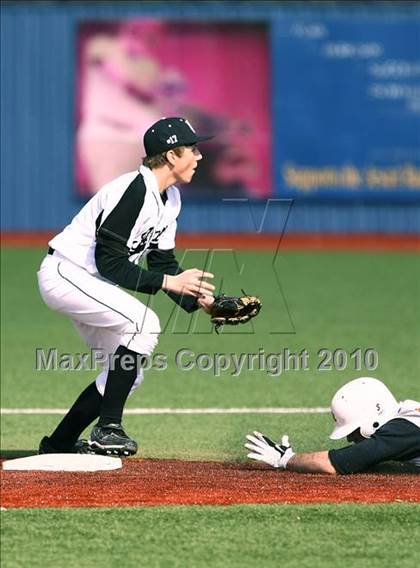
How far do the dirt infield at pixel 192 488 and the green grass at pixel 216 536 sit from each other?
0.45 ft

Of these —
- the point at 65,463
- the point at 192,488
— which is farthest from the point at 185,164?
the point at 192,488

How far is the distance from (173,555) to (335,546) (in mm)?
639

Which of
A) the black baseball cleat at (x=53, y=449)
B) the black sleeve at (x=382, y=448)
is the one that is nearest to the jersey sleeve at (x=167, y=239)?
the black baseball cleat at (x=53, y=449)

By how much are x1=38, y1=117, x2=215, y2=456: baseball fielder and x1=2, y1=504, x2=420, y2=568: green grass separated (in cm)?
130

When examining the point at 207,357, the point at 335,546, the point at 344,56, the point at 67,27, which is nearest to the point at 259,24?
the point at 344,56

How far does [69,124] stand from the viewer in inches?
947

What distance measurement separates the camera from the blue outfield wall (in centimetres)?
2358

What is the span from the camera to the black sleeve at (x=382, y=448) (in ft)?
20.3

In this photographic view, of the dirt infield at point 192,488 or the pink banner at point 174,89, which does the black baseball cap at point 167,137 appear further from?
the pink banner at point 174,89

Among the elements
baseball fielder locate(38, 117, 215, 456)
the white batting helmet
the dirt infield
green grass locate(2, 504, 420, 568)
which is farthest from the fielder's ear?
green grass locate(2, 504, 420, 568)

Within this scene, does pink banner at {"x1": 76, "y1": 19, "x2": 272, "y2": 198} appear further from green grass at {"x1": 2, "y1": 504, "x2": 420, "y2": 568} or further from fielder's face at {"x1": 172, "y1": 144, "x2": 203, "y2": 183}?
green grass at {"x1": 2, "y1": 504, "x2": 420, "y2": 568}

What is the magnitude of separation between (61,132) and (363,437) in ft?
59.8

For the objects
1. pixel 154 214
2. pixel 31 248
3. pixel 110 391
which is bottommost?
pixel 31 248

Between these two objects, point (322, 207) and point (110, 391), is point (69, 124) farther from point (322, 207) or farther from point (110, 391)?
point (110, 391)
